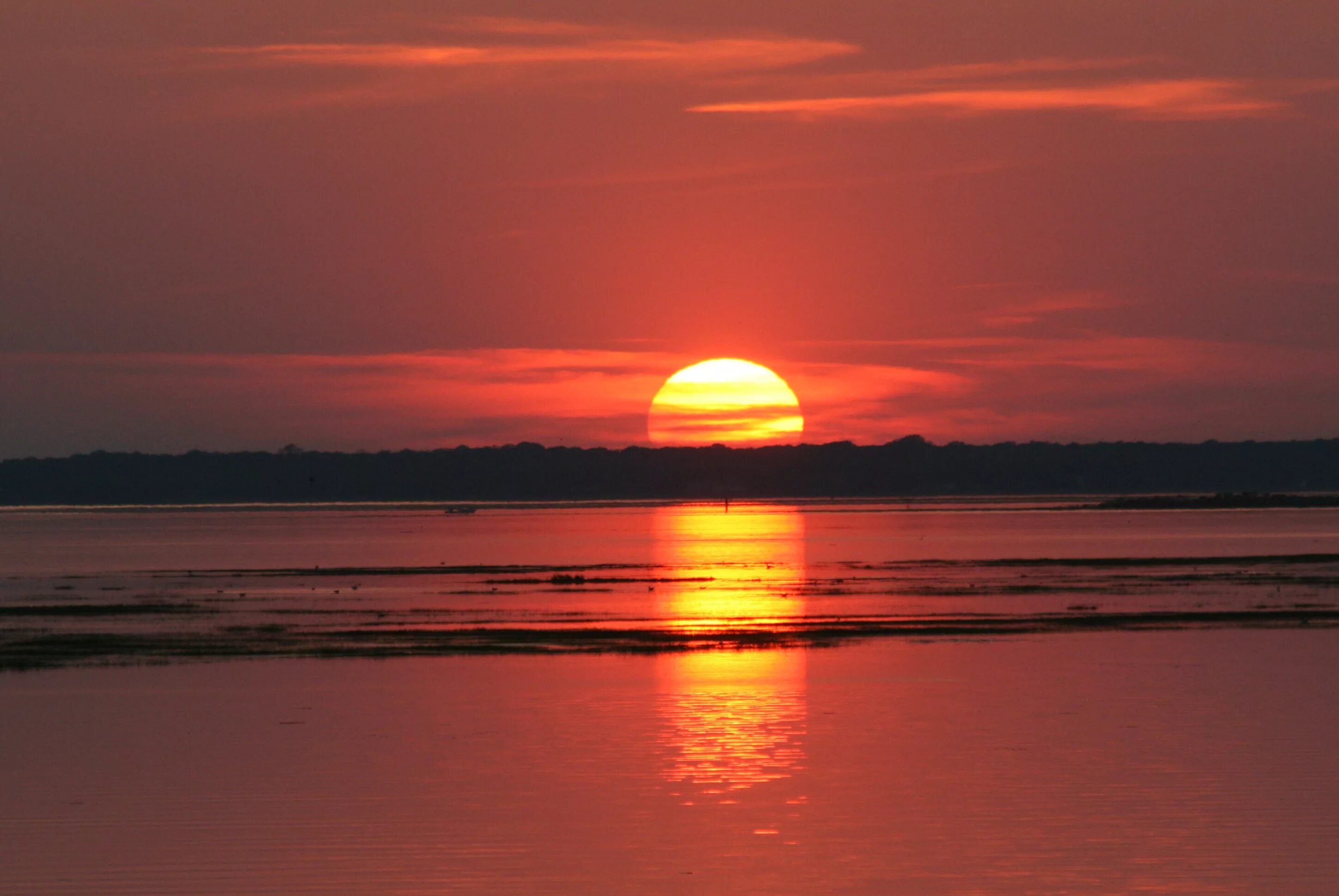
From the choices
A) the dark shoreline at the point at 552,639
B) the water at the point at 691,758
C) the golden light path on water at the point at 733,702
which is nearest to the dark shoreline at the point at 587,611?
the dark shoreline at the point at 552,639

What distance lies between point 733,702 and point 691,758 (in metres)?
6.24

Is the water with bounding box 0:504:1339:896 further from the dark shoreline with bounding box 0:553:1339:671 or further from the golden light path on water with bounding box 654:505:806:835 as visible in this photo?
the dark shoreline with bounding box 0:553:1339:671

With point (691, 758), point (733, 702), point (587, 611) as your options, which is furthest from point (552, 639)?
point (691, 758)

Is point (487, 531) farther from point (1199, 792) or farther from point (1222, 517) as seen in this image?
point (1199, 792)

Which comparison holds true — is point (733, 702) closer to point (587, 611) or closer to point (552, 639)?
point (552, 639)

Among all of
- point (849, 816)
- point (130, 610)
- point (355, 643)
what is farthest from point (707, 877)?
point (130, 610)

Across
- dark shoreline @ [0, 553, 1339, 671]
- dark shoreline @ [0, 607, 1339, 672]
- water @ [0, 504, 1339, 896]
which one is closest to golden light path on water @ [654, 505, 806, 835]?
water @ [0, 504, 1339, 896]

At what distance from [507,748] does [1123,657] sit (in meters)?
16.3

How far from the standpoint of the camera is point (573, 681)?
34.8 m

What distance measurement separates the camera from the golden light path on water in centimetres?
2297

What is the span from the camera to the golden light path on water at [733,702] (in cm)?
2297

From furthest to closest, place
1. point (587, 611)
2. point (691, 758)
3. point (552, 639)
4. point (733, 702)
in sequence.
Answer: point (587, 611), point (552, 639), point (733, 702), point (691, 758)

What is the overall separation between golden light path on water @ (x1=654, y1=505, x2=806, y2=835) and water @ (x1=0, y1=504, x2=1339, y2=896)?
0.11 meters

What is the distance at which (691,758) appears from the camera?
25.0 m
